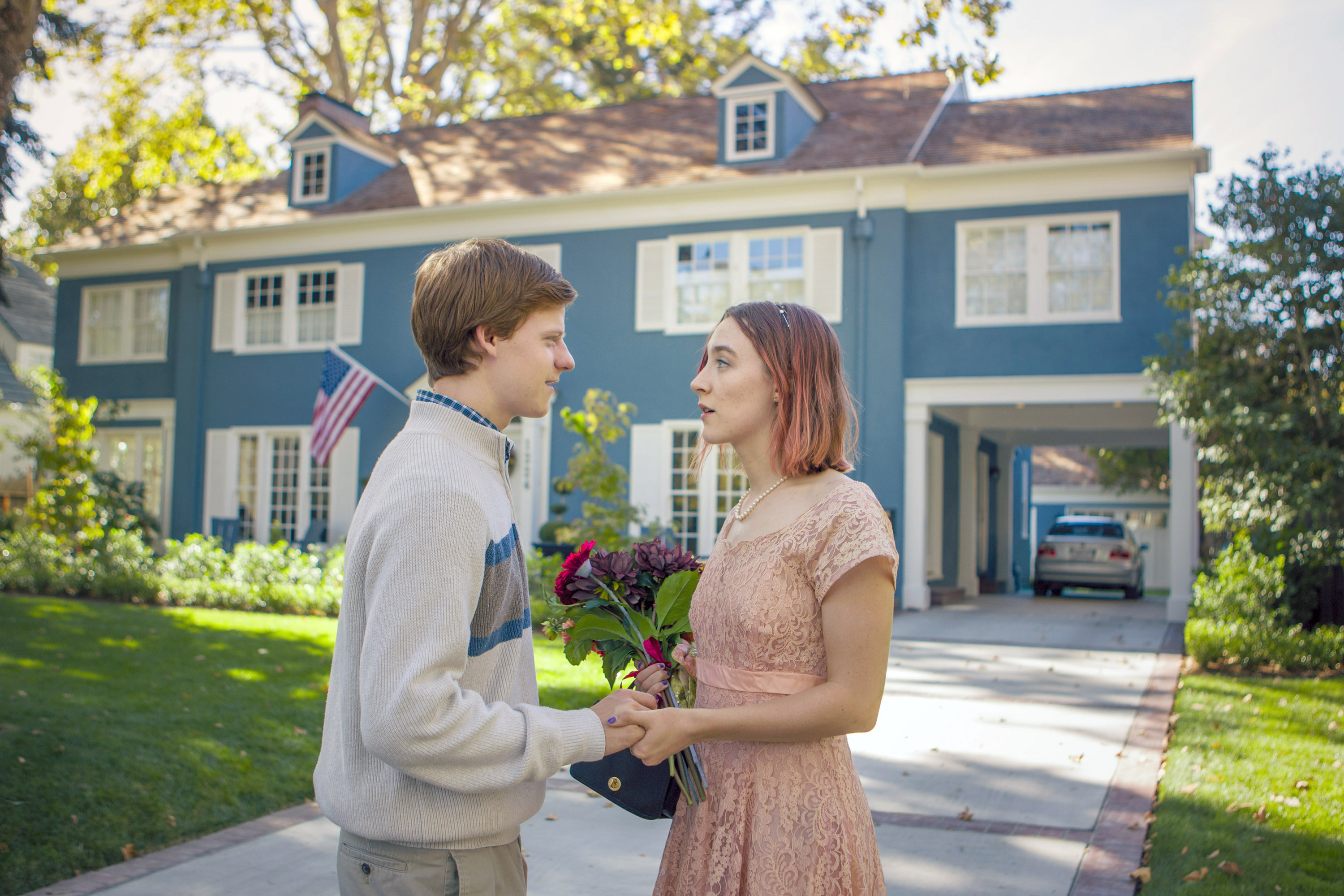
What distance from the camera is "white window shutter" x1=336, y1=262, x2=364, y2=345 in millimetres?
16938

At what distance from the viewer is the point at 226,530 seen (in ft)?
54.0

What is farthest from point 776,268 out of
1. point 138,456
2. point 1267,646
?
point 138,456

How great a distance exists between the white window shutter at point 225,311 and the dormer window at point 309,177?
5.99 feet

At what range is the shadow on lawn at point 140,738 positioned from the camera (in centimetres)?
429

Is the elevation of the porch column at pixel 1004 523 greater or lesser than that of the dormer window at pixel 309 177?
lesser

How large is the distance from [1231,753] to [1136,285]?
8.87 meters

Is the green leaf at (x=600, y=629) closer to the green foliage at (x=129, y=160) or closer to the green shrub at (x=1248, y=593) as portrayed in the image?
the green shrub at (x=1248, y=593)

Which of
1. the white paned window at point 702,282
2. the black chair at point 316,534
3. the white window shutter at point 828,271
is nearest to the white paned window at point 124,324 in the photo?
the black chair at point 316,534

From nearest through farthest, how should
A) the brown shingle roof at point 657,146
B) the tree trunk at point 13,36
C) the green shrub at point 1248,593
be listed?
the tree trunk at point 13,36 → the green shrub at point 1248,593 → the brown shingle roof at point 657,146

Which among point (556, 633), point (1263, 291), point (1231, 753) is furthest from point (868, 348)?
point (556, 633)

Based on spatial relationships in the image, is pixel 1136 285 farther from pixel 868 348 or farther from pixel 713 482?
pixel 713 482

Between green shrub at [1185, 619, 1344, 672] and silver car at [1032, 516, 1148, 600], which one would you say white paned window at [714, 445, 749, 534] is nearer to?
silver car at [1032, 516, 1148, 600]

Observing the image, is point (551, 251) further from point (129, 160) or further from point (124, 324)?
point (129, 160)

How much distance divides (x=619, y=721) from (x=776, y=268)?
44.1ft
